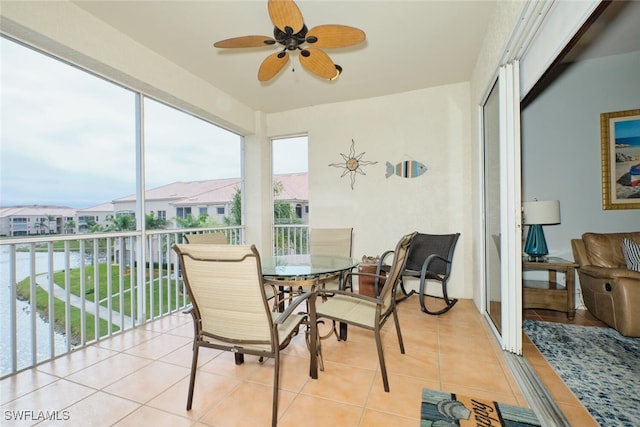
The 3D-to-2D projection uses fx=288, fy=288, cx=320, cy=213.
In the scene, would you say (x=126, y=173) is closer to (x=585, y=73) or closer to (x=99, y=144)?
(x=99, y=144)

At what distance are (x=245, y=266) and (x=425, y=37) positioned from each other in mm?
2706

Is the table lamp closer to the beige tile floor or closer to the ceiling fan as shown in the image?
the beige tile floor

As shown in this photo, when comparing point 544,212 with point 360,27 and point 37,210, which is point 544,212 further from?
point 37,210

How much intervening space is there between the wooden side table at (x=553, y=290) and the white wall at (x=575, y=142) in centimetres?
44

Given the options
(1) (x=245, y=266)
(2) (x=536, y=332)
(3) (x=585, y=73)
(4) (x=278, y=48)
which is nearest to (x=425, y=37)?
(4) (x=278, y=48)

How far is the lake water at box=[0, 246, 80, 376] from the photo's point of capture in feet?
6.68

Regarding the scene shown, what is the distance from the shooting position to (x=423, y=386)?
1846mm

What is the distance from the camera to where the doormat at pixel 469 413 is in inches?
59.3

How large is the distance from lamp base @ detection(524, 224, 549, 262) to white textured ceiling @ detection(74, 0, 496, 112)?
1.99 metres

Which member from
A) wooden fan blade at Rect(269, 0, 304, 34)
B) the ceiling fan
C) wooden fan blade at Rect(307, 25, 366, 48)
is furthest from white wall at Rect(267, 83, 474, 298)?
wooden fan blade at Rect(269, 0, 304, 34)

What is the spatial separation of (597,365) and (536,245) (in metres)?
1.46

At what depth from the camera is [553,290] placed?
10.0ft

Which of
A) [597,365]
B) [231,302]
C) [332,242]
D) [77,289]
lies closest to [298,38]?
[231,302]

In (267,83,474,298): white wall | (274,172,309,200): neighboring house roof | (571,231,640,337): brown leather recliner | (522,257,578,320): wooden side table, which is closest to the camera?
(571,231,640,337): brown leather recliner
